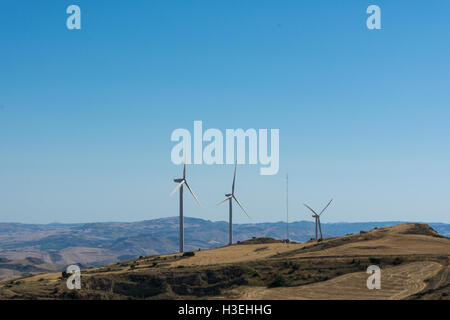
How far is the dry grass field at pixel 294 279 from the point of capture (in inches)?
3071

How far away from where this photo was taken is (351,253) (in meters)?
104

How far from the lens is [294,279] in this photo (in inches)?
3425

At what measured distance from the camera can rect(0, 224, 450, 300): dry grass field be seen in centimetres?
7800
